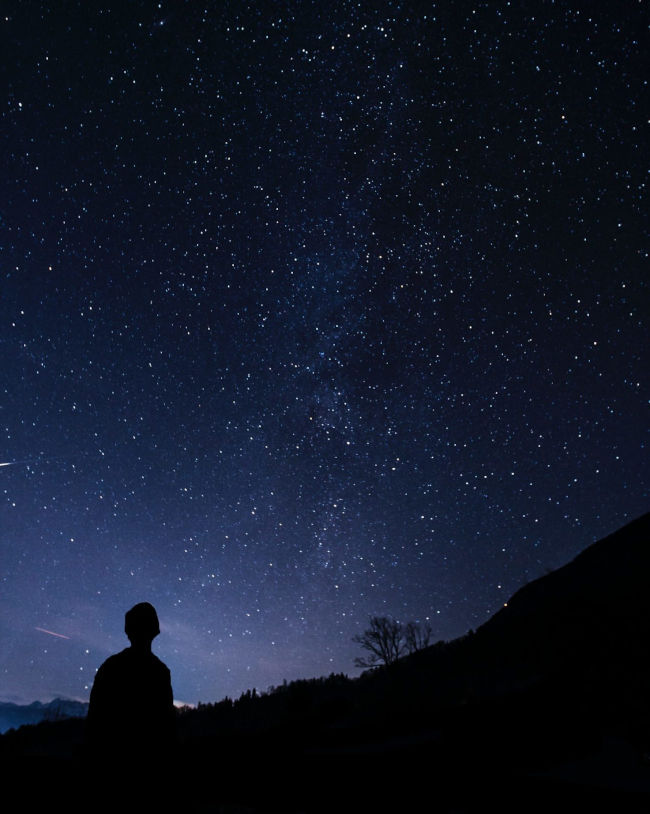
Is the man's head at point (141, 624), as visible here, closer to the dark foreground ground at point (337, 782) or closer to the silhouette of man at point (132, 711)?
the silhouette of man at point (132, 711)

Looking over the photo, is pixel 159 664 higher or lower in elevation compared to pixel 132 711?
higher

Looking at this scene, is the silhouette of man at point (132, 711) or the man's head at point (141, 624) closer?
the silhouette of man at point (132, 711)

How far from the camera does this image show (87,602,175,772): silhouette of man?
258cm

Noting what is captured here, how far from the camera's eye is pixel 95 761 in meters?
2.57

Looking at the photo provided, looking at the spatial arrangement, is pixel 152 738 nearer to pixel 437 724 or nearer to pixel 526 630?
pixel 437 724

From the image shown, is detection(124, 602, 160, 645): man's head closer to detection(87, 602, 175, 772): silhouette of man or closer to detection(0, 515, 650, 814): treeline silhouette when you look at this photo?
detection(87, 602, 175, 772): silhouette of man

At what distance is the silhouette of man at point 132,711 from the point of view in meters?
2.58

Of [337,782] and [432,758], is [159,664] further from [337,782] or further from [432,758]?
[432,758]

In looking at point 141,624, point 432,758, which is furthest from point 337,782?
point 141,624

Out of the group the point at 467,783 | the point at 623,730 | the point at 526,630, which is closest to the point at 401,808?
the point at 467,783

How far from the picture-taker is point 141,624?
3021 millimetres

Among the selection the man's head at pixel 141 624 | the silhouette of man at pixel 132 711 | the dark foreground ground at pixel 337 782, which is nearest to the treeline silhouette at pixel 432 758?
the dark foreground ground at pixel 337 782

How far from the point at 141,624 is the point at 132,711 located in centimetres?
51

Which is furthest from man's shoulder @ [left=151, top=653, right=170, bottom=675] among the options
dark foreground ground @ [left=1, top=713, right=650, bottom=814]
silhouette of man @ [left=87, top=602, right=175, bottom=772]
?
dark foreground ground @ [left=1, top=713, right=650, bottom=814]
